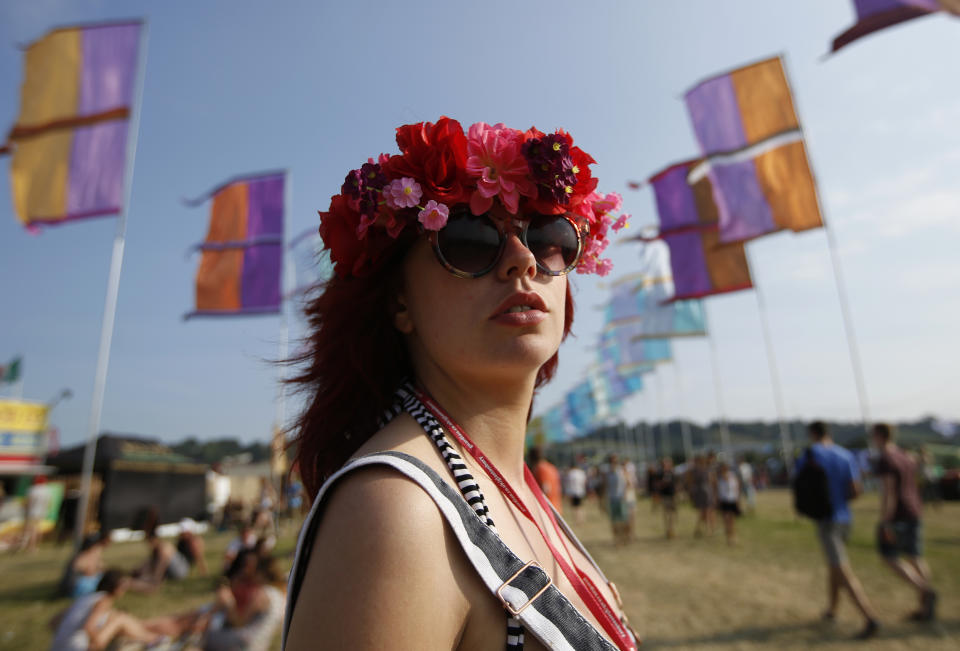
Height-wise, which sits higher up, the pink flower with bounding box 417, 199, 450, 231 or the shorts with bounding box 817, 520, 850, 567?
the pink flower with bounding box 417, 199, 450, 231

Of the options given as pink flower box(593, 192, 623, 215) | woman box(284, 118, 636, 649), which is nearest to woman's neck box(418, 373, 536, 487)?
woman box(284, 118, 636, 649)

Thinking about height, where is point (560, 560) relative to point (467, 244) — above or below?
below

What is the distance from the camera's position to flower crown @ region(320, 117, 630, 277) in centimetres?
123

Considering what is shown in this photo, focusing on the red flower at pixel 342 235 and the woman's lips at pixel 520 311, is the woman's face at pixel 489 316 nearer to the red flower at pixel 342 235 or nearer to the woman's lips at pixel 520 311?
the woman's lips at pixel 520 311

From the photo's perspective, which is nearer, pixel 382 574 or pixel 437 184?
pixel 382 574

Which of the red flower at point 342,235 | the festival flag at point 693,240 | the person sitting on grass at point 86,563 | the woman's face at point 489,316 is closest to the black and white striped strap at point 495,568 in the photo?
the woman's face at point 489,316

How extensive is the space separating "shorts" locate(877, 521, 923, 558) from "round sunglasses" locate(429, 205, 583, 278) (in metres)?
6.26

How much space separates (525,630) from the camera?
34.0 inches

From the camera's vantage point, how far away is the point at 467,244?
1.22 metres

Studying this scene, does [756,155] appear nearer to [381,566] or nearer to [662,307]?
[662,307]

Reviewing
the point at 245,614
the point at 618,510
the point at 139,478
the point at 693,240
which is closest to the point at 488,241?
the point at 245,614

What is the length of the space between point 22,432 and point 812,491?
2386 cm

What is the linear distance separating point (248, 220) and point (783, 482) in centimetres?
3078

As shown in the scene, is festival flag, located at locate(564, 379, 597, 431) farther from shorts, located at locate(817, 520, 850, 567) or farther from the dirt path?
shorts, located at locate(817, 520, 850, 567)
